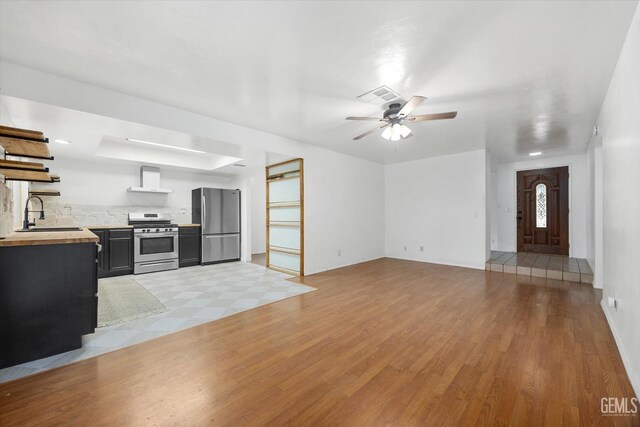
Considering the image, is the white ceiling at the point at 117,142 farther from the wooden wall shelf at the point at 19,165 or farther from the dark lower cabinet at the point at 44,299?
the dark lower cabinet at the point at 44,299

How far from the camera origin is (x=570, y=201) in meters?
5.75

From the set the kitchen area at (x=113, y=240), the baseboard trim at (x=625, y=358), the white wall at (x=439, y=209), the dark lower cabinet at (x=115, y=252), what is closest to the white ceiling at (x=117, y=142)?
the kitchen area at (x=113, y=240)

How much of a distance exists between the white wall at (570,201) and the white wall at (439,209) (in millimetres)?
1838

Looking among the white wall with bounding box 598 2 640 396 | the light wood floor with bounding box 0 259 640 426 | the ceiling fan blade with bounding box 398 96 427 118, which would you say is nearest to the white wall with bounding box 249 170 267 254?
the light wood floor with bounding box 0 259 640 426

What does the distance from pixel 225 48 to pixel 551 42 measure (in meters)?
2.59

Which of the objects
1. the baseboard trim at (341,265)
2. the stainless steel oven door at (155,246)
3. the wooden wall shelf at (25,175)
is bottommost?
the baseboard trim at (341,265)

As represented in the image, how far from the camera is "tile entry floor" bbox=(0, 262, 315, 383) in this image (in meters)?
2.19

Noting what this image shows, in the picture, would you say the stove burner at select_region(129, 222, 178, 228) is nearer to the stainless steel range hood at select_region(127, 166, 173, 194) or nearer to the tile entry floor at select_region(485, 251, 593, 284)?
the stainless steel range hood at select_region(127, 166, 173, 194)

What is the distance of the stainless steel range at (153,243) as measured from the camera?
4.98 m

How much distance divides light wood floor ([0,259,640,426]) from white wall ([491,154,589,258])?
3567 millimetres

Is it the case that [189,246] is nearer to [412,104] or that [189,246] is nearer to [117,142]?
[117,142]

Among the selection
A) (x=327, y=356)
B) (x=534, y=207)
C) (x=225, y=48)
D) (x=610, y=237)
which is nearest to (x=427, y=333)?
(x=327, y=356)

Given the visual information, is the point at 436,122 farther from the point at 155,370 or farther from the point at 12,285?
the point at 12,285

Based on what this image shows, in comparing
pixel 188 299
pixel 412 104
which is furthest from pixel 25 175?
pixel 412 104
